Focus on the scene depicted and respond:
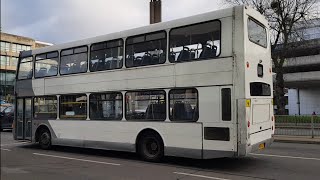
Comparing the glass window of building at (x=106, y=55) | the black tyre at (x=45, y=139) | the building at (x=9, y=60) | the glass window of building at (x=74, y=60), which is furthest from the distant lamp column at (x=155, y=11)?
the building at (x=9, y=60)

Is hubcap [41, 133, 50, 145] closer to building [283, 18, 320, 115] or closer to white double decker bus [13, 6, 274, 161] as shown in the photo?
white double decker bus [13, 6, 274, 161]

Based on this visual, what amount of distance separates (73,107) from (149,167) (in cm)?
436

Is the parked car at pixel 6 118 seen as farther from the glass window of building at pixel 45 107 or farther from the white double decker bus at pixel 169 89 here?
the white double decker bus at pixel 169 89

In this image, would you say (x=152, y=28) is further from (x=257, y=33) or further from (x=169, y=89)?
(x=257, y=33)

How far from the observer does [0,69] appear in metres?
80.8

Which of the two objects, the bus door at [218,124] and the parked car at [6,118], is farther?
the parked car at [6,118]

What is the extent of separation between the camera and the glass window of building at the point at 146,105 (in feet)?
35.4

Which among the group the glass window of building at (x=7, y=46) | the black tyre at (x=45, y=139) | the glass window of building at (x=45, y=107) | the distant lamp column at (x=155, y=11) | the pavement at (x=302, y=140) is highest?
the glass window of building at (x=7, y=46)

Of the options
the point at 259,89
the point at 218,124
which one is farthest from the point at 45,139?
the point at 259,89

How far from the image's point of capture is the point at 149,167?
33.3 ft

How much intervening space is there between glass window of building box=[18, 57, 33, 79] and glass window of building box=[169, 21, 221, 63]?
22.3ft

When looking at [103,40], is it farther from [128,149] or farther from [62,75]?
[128,149]

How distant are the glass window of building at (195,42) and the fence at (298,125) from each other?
10034 millimetres

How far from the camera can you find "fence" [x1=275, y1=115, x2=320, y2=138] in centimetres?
1802
